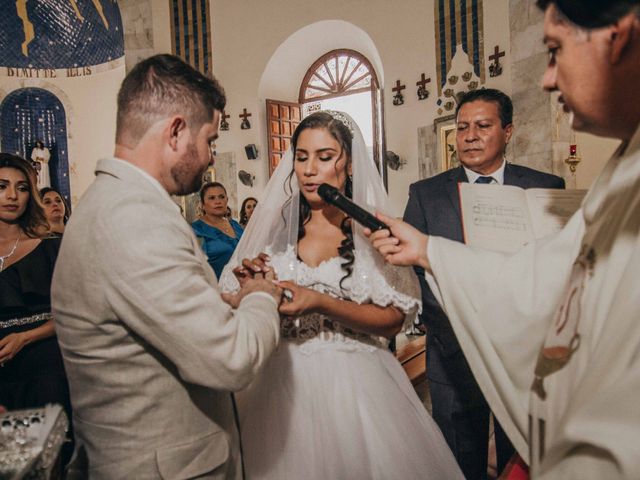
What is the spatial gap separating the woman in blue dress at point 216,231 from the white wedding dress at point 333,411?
9.46 ft

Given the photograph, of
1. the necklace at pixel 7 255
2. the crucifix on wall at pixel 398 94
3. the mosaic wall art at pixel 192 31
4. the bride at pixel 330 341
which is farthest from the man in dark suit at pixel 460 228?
the mosaic wall art at pixel 192 31

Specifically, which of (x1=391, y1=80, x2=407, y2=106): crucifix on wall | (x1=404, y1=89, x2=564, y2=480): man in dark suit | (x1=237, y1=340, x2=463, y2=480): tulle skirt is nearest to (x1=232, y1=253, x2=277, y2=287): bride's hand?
(x1=237, y1=340, x2=463, y2=480): tulle skirt

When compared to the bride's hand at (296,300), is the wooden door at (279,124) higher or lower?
higher

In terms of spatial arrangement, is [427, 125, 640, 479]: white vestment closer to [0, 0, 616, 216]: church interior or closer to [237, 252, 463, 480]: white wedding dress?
[237, 252, 463, 480]: white wedding dress

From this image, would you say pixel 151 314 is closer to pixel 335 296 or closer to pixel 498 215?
pixel 335 296

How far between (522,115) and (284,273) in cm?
513

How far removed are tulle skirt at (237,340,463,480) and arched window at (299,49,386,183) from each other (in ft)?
21.7

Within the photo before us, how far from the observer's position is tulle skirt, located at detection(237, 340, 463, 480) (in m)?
1.73

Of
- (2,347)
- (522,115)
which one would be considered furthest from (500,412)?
(522,115)

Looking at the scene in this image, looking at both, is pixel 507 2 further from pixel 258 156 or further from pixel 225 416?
pixel 225 416

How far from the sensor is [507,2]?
627cm

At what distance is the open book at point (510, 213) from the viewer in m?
1.82

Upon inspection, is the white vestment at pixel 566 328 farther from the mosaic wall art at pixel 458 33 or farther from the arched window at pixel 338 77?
the arched window at pixel 338 77

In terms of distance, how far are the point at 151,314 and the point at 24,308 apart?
1.82 m
